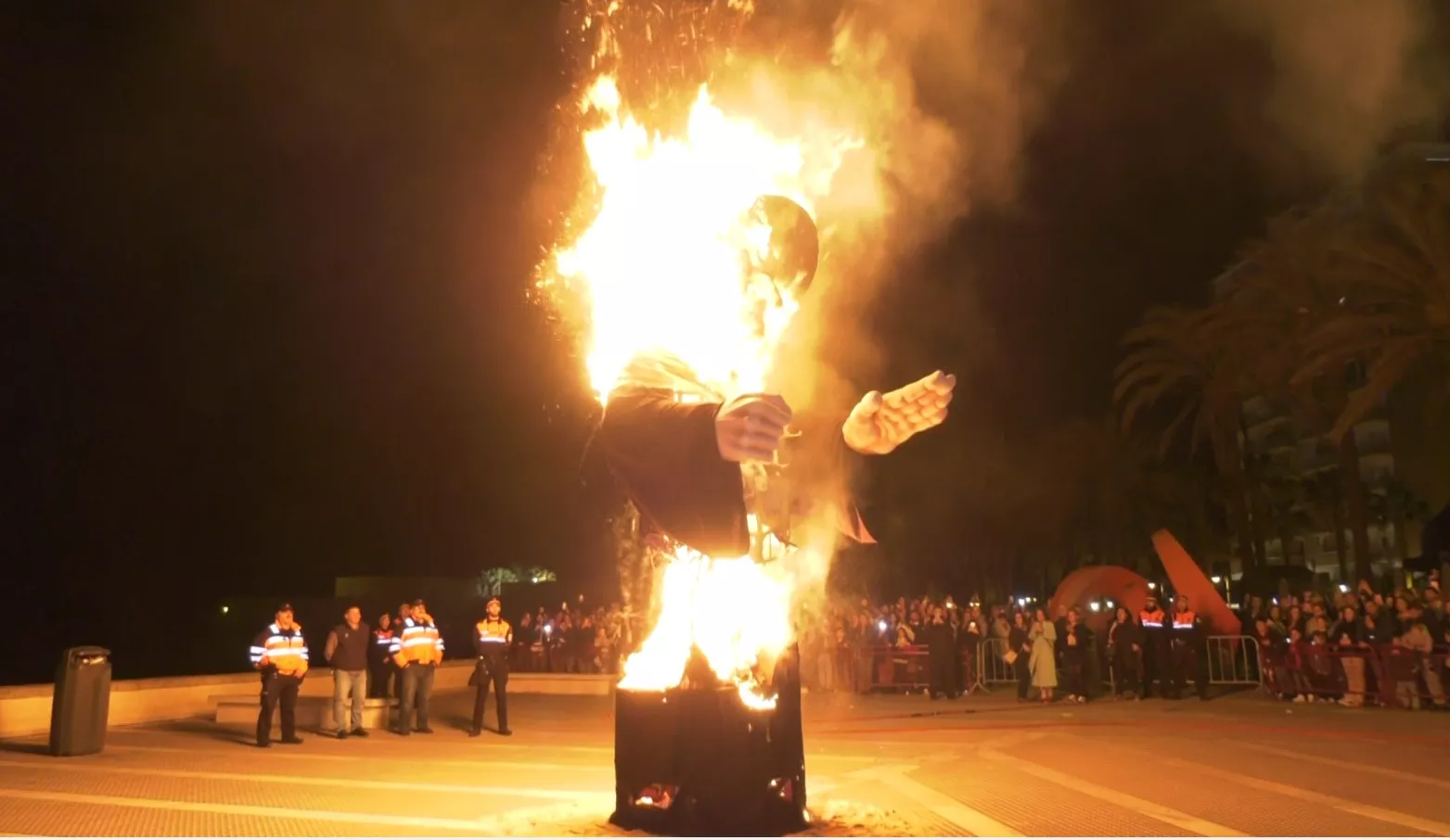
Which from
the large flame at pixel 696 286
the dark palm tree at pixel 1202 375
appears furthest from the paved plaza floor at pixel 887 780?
the dark palm tree at pixel 1202 375

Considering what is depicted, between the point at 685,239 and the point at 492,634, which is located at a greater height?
the point at 685,239

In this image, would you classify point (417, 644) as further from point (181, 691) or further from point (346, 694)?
point (181, 691)

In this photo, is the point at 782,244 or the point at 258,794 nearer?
the point at 782,244

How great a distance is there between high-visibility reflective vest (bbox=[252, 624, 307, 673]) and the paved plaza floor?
101 cm

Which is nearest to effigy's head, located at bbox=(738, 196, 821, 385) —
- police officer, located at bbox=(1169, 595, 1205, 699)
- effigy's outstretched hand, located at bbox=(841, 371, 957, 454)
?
effigy's outstretched hand, located at bbox=(841, 371, 957, 454)

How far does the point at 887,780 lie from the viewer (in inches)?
383

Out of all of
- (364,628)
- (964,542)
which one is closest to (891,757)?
(364,628)

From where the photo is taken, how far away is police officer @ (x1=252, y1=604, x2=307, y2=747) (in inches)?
533

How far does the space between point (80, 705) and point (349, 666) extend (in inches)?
123

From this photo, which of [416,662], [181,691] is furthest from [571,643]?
[416,662]

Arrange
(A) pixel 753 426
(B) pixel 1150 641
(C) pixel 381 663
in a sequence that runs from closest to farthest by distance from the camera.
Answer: (A) pixel 753 426
(B) pixel 1150 641
(C) pixel 381 663

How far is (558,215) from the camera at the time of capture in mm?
8039

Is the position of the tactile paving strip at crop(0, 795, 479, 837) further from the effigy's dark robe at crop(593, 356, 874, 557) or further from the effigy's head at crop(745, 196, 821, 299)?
the effigy's head at crop(745, 196, 821, 299)

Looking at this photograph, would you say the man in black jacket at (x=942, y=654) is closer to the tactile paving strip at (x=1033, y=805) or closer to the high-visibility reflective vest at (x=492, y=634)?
the high-visibility reflective vest at (x=492, y=634)
